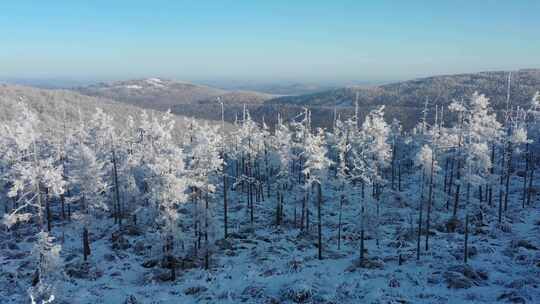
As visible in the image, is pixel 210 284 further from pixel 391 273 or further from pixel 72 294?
pixel 391 273

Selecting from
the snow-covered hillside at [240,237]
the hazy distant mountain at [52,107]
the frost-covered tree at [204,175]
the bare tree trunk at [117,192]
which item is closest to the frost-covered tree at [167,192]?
the snow-covered hillside at [240,237]

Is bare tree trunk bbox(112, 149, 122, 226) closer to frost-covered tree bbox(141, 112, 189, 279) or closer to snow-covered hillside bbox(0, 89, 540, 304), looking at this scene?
snow-covered hillside bbox(0, 89, 540, 304)

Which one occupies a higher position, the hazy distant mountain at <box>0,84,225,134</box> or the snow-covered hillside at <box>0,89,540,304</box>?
the hazy distant mountain at <box>0,84,225,134</box>

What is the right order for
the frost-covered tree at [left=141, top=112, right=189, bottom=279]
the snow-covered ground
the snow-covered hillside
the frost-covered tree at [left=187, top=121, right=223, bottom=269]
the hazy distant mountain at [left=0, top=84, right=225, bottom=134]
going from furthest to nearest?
the hazy distant mountain at [left=0, top=84, right=225, bottom=134], the frost-covered tree at [left=187, top=121, right=223, bottom=269], the frost-covered tree at [left=141, top=112, right=189, bottom=279], the snow-covered hillside, the snow-covered ground

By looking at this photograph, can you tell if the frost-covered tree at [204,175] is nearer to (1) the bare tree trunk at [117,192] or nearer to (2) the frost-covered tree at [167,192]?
(2) the frost-covered tree at [167,192]

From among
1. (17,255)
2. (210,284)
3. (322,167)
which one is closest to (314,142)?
(322,167)

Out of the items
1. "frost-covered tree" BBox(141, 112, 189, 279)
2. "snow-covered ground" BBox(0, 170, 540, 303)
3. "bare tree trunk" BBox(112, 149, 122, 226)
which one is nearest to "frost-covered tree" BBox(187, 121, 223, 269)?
"snow-covered ground" BBox(0, 170, 540, 303)

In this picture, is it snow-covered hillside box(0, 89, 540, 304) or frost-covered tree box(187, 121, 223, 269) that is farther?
frost-covered tree box(187, 121, 223, 269)

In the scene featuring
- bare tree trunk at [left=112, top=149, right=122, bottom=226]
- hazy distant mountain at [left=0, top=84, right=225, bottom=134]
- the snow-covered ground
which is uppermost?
hazy distant mountain at [left=0, top=84, right=225, bottom=134]

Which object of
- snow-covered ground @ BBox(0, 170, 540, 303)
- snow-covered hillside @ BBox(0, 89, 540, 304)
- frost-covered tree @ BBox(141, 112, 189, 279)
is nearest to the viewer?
snow-covered ground @ BBox(0, 170, 540, 303)

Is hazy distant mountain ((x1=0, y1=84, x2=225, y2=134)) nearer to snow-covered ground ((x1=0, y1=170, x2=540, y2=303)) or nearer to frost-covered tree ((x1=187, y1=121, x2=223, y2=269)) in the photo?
snow-covered ground ((x1=0, y1=170, x2=540, y2=303))

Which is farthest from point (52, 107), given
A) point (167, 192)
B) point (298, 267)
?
point (298, 267)
